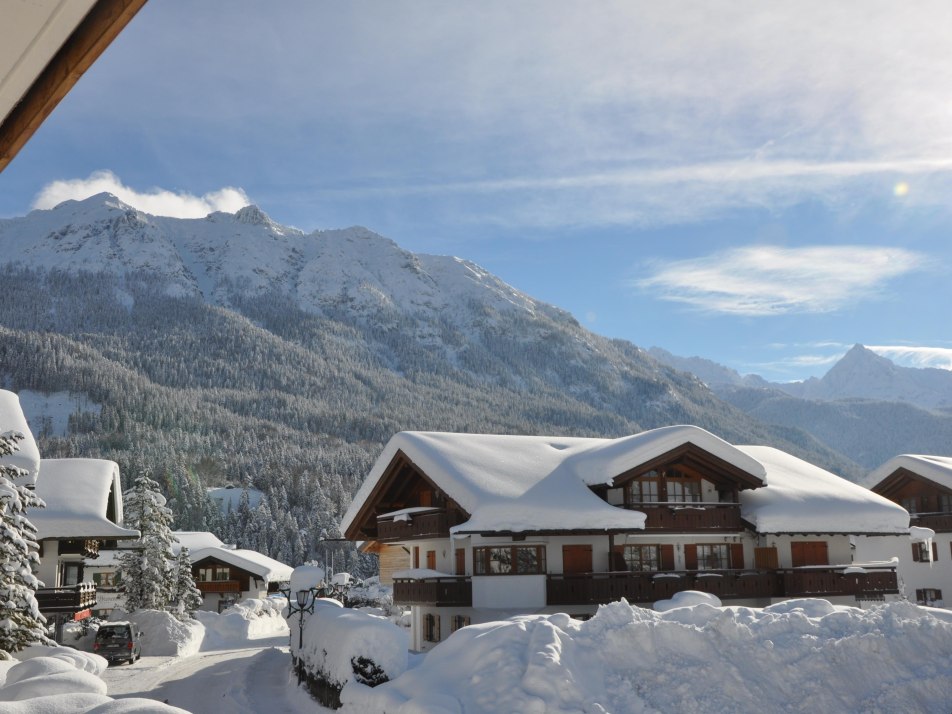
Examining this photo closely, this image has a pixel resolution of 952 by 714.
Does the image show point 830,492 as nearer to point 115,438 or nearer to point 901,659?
point 901,659

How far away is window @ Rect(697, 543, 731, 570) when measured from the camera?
32.7 m

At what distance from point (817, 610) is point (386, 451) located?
→ 19505 millimetres

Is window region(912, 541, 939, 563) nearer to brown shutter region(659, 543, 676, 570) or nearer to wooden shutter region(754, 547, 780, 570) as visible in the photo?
wooden shutter region(754, 547, 780, 570)

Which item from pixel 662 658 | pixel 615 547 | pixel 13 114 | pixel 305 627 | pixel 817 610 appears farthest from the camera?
pixel 615 547

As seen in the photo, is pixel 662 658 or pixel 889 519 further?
pixel 889 519

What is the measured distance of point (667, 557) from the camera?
105ft

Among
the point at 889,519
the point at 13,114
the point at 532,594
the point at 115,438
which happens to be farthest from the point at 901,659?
the point at 115,438

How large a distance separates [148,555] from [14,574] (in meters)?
24.8

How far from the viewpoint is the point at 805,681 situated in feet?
48.8

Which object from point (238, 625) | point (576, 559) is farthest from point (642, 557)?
point (238, 625)

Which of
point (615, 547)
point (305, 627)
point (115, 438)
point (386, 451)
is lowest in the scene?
point (305, 627)

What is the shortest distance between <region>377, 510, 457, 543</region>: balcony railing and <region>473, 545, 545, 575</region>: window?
4.71 ft

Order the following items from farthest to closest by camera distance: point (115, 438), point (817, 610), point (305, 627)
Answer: point (115, 438)
point (305, 627)
point (817, 610)

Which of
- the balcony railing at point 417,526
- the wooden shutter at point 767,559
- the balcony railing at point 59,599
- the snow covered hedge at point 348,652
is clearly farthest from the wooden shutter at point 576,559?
the balcony railing at point 59,599
